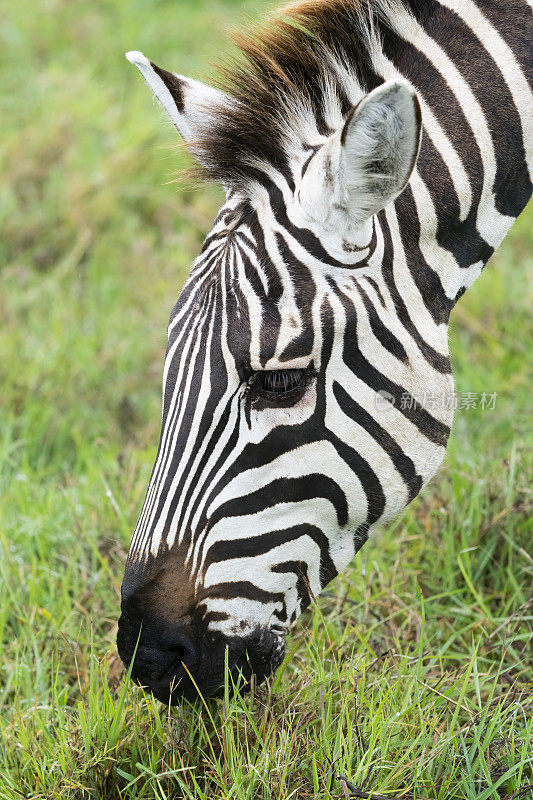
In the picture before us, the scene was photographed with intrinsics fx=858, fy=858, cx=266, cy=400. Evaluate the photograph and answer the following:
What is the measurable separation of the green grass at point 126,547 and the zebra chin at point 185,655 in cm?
14

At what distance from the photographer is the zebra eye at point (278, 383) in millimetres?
2369

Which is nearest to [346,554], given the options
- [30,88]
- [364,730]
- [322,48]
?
[364,730]

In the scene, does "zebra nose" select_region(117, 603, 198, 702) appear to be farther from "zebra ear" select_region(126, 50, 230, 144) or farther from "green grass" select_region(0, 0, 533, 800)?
"zebra ear" select_region(126, 50, 230, 144)

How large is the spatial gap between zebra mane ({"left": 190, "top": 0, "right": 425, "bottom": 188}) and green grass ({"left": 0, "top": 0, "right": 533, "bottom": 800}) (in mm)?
301

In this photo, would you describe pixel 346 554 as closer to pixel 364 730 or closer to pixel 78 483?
pixel 364 730

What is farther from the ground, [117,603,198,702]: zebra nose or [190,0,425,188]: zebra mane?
[190,0,425,188]: zebra mane

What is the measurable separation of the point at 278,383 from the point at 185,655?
810 millimetres

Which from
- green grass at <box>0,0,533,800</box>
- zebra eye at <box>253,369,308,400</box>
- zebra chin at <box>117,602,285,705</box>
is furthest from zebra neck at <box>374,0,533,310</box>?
zebra chin at <box>117,602,285,705</box>

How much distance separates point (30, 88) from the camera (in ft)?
25.6

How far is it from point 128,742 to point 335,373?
A: 1308 mm

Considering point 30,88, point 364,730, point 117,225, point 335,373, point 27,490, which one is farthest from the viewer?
point 30,88

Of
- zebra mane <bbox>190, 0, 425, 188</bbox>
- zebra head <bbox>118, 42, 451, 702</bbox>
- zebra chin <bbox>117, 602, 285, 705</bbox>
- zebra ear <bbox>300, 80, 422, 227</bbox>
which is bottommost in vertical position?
zebra chin <bbox>117, 602, 285, 705</bbox>

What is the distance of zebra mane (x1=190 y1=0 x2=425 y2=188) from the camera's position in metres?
2.49

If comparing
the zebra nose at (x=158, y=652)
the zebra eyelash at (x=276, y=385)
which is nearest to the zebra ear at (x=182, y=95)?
the zebra eyelash at (x=276, y=385)
